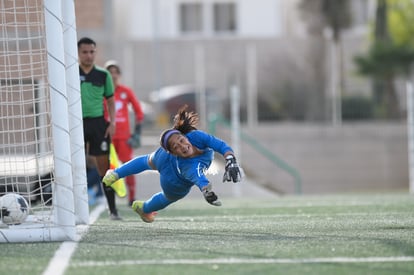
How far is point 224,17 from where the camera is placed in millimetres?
44875

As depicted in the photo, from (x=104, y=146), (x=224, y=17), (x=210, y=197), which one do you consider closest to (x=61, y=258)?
(x=210, y=197)

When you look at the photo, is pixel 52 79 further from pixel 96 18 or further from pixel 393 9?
pixel 393 9

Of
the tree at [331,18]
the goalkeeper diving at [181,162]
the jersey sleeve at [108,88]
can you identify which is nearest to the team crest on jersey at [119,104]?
the jersey sleeve at [108,88]

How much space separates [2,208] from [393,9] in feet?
113

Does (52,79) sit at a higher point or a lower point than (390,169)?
higher

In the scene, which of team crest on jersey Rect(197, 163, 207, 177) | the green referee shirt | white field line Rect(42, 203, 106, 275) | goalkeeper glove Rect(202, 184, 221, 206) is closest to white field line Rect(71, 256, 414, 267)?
white field line Rect(42, 203, 106, 275)

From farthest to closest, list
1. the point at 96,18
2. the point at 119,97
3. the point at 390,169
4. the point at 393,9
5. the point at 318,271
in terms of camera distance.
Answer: the point at 393,9, the point at 390,169, the point at 96,18, the point at 119,97, the point at 318,271

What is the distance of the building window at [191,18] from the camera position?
44.8 m

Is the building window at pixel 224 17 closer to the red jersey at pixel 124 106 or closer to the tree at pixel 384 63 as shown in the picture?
the tree at pixel 384 63

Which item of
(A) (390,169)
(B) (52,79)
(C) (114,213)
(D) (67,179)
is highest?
(B) (52,79)

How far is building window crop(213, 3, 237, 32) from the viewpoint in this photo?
44844mm

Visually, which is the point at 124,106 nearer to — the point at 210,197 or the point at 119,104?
the point at 119,104

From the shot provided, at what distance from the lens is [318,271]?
6133 millimetres

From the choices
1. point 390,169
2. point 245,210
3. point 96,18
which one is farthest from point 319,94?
point 245,210
